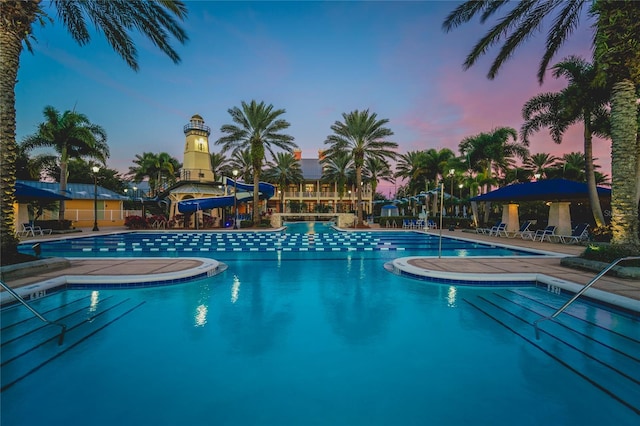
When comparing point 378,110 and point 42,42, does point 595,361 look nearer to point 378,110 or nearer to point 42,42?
point 42,42

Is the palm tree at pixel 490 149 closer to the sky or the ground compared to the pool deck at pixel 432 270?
closer to the sky

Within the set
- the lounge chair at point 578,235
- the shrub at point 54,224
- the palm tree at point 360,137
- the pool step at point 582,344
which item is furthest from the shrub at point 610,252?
the shrub at point 54,224

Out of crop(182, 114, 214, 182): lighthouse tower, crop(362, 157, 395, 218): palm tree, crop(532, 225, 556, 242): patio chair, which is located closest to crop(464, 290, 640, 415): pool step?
crop(532, 225, 556, 242): patio chair

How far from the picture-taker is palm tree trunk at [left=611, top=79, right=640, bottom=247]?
7969 millimetres

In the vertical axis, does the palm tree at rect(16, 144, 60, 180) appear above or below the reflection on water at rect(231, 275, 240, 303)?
above

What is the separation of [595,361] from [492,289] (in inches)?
133

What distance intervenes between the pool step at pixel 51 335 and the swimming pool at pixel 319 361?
26 mm

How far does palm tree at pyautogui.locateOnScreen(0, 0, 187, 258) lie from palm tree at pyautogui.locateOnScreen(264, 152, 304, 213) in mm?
28807

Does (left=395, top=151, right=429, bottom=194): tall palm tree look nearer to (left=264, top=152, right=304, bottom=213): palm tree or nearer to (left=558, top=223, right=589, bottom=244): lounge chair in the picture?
(left=264, top=152, right=304, bottom=213): palm tree

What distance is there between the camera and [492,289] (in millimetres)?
7137

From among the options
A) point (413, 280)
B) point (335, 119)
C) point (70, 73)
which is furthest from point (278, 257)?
point (70, 73)

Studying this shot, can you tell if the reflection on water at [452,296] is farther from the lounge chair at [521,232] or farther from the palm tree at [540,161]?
the palm tree at [540,161]

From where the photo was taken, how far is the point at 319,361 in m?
3.98

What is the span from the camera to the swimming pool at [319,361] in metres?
2.93
